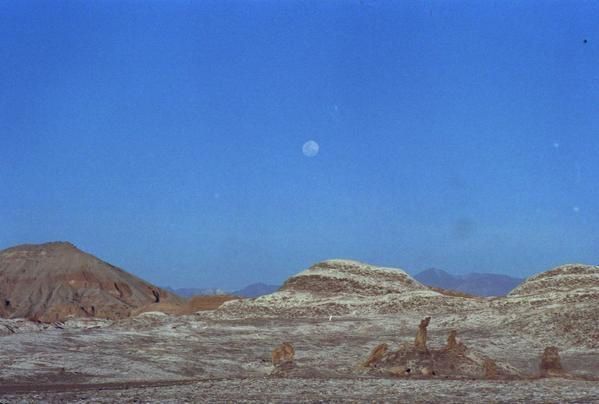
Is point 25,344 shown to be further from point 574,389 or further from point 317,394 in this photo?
point 574,389

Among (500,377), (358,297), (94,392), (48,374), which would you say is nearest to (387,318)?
(358,297)

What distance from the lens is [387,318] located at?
5278 cm

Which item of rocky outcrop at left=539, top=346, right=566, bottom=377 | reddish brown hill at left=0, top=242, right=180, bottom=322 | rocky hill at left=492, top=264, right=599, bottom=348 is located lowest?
rocky outcrop at left=539, top=346, right=566, bottom=377

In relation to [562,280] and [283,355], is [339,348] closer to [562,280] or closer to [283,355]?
[283,355]

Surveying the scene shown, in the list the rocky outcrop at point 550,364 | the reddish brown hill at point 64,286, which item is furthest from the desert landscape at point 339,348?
the reddish brown hill at point 64,286

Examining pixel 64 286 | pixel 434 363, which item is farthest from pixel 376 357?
pixel 64 286

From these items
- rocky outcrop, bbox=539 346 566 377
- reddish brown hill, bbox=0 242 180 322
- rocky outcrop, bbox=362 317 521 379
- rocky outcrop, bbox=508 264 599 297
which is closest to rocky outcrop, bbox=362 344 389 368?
rocky outcrop, bbox=362 317 521 379

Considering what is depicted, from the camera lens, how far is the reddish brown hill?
342ft

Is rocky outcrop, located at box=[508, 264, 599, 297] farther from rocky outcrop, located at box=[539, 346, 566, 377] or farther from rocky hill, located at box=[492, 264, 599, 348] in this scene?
rocky outcrop, located at box=[539, 346, 566, 377]

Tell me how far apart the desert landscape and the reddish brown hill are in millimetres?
31071

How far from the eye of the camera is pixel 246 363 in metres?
38.3

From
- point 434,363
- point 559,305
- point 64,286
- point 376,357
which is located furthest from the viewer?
point 64,286

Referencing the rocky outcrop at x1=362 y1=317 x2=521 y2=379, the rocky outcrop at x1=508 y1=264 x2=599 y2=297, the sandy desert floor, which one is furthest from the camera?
the rocky outcrop at x1=508 y1=264 x2=599 y2=297

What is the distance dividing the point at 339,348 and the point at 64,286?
257 feet
